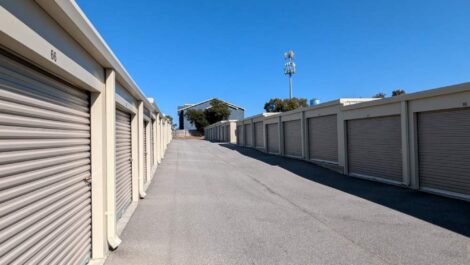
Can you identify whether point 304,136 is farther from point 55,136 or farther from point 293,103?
point 293,103

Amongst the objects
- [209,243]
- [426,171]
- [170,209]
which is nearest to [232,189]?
[170,209]

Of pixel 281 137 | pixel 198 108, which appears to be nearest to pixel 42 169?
pixel 281 137

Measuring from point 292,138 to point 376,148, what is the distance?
938 centimetres

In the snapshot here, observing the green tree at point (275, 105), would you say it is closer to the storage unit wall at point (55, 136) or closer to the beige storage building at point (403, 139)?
the beige storage building at point (403, 139)

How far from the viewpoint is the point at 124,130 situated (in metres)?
8.19

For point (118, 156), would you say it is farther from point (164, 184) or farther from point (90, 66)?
point (164, 184)

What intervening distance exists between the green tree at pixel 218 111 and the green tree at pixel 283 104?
25.0 feet

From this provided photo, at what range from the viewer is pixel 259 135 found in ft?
101

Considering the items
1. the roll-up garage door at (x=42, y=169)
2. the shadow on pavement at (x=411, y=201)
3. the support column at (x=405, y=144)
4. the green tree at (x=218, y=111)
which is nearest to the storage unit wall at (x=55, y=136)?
the roll-up garage door at (x=42, y=169)

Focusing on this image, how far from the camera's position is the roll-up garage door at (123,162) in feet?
23.8

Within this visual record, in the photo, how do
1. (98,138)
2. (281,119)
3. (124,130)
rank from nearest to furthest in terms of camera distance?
(98,138), (124,130), (281,119)

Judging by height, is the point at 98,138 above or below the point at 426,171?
above

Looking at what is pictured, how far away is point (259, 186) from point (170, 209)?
4.34 metres

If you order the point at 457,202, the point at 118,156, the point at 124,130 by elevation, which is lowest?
the point at 457,202
